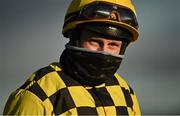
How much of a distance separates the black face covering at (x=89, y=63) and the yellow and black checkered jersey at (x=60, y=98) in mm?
31

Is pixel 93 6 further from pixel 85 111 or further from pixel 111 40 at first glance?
pixel 85 111

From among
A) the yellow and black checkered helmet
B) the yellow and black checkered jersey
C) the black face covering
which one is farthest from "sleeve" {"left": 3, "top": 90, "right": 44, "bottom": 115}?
Result: the yellow and black checkered helmet

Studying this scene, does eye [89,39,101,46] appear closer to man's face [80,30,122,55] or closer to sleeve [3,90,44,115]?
man's face [80,30,122,55]

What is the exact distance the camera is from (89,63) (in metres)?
1.28

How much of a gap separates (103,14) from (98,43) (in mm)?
94

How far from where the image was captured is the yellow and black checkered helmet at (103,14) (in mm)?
1259

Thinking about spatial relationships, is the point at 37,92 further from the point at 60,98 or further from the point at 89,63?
the point at 89,63

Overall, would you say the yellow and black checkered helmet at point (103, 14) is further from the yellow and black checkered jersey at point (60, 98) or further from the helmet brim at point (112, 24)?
the yellow and black checkered jersey at point (60, 98)

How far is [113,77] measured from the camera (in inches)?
57.2

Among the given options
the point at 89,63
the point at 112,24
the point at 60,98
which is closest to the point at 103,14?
the point at 112,24

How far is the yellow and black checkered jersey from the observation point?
3.76ft

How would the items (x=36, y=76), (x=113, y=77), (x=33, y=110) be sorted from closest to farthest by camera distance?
(x=33, y=110) < (x=36, y=76) < (x=113, y=77)

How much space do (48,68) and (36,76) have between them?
0.17ft

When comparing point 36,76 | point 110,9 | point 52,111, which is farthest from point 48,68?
point 110,9
